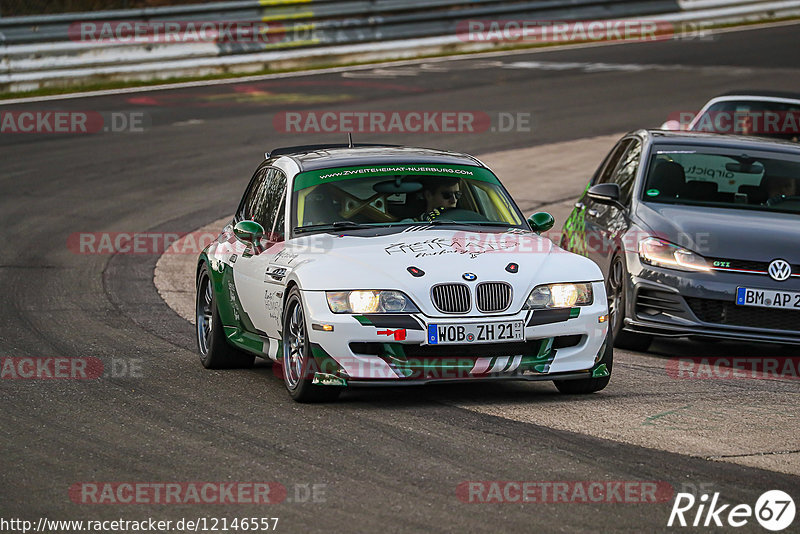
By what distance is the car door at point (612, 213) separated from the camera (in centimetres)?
1117

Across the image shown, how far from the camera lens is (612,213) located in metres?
11.5

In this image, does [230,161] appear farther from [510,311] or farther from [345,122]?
[510,311]

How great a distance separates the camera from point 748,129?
642 inches

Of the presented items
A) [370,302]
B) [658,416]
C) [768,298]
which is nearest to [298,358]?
[370,302]

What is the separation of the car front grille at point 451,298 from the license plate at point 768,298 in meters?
2.87

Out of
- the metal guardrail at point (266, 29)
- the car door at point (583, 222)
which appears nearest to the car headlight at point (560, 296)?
the car door at point (583, 222)

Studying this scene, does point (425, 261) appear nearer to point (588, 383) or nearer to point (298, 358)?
point (298, 358)

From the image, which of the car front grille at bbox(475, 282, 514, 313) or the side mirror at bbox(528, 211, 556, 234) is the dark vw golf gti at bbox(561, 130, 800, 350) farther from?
the car front grille at bbox(475, 282, 514, 313)

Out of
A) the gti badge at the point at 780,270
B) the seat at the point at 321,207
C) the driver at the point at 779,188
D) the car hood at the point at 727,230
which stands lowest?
the gti badge at the point at 780,270

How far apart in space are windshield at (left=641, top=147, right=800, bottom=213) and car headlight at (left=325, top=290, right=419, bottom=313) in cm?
386

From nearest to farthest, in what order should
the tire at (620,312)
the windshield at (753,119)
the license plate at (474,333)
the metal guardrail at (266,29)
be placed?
the license plate at (474,333) < the tire at (620,312) < the windshield at (753,119) < the metal guardrail at (266,29)

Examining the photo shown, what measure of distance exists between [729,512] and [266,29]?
22.7 meters

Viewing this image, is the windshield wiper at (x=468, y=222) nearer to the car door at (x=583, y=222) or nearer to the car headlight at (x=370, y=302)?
the car headlight at (x=370, y=302)

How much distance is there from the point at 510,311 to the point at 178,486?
8.18 ft
